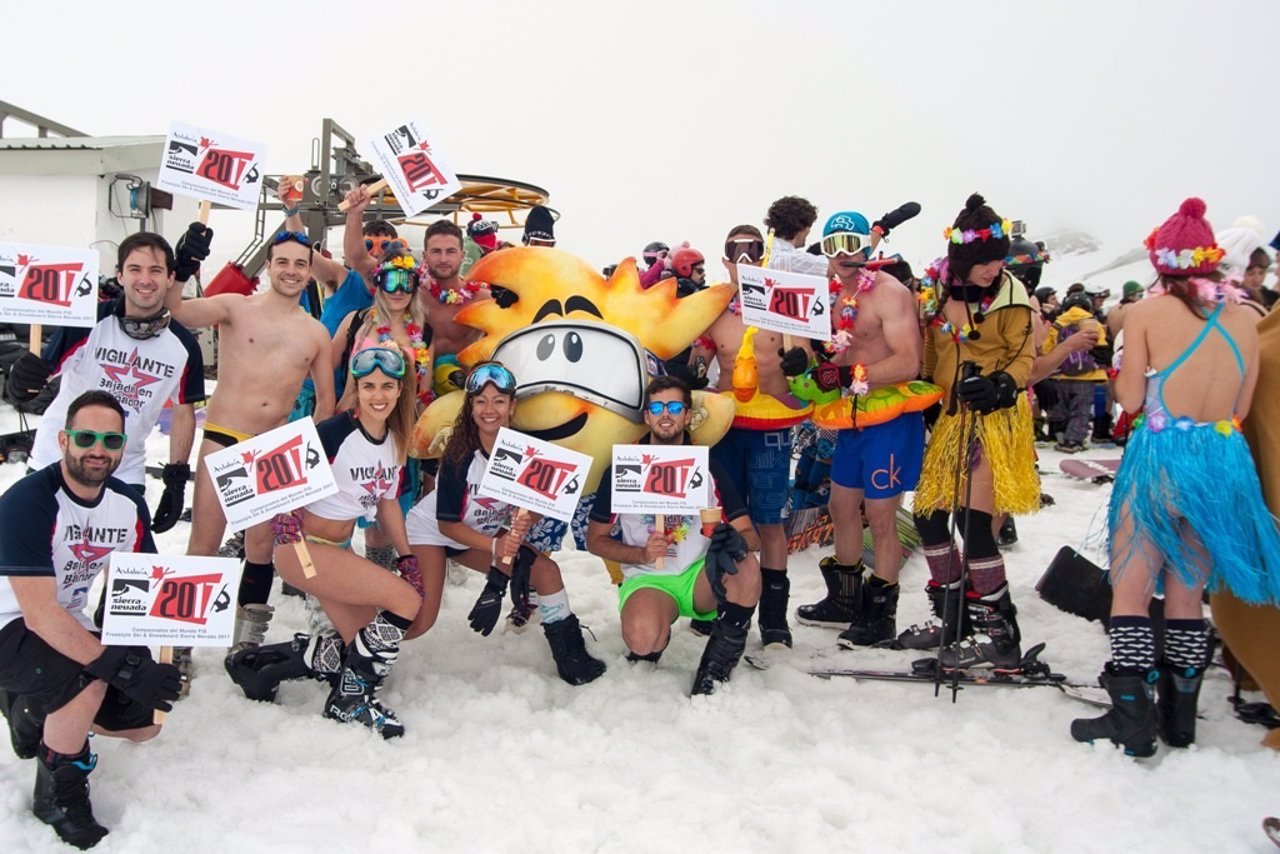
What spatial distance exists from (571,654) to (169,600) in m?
1.53

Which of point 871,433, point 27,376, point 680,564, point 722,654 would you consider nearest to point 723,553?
point 680,564

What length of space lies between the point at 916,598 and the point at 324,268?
137 inches

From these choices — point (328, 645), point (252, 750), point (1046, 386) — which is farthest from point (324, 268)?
point (1046, 386)

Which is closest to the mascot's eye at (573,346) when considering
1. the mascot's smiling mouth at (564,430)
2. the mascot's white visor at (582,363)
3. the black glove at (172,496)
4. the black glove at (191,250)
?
the mascot's white visor at (582,363)

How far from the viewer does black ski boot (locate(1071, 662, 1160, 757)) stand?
2.90 metres

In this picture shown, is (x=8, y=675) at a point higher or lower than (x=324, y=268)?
lower

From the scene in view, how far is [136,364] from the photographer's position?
10.9ft

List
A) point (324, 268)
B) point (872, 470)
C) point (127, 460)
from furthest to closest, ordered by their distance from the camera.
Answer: point (324, 268) → point (872, 470) → point (127, 460)

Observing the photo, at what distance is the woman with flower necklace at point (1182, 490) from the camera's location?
2.88 meters

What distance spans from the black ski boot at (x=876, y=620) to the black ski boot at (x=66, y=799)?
2872mm

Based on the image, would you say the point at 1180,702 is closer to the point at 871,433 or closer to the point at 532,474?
the point at 871,433

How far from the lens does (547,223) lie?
4.78m

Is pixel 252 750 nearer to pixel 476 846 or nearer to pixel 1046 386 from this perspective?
pixel 476 846

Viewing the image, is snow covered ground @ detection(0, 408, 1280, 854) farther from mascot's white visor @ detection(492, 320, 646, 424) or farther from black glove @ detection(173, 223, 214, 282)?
black glove @ detection(173, 223, 214, 282)
